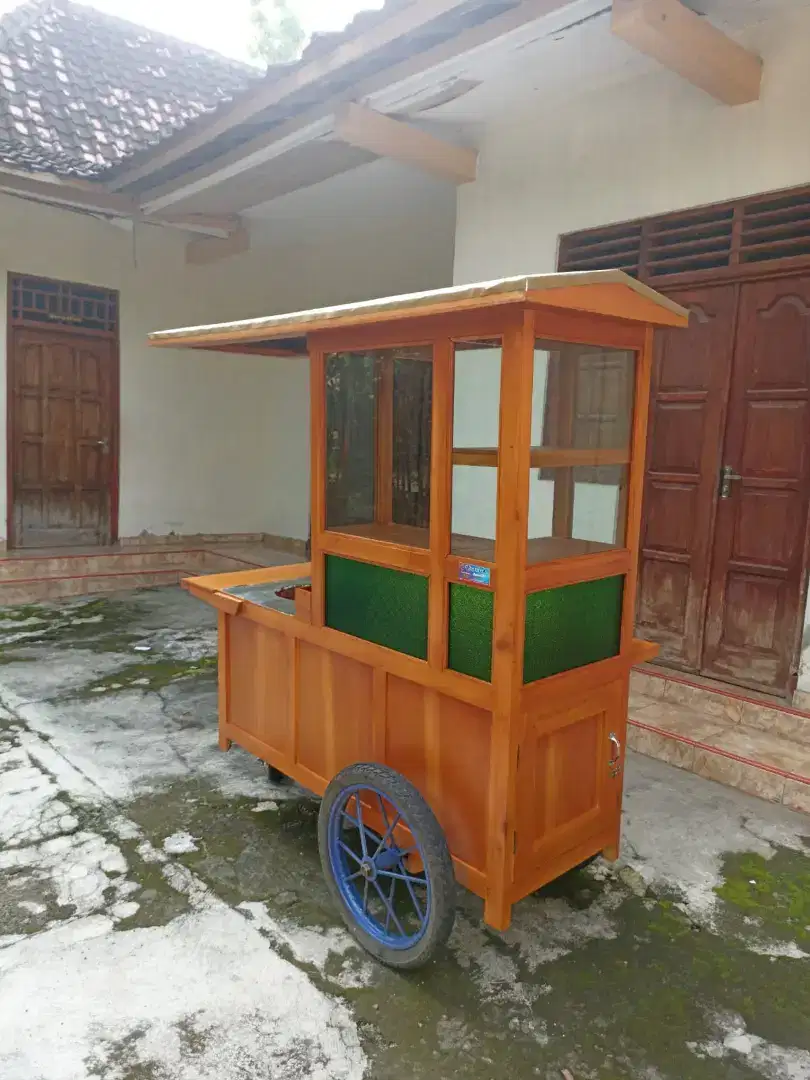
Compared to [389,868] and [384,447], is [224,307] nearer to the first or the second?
[384,447]

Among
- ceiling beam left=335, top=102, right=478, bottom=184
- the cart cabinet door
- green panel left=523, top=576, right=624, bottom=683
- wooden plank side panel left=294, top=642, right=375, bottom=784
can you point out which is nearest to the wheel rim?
wooden plank side panel left=294, top=642, right=375, bottom=784

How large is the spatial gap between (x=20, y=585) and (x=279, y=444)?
3.27 metres

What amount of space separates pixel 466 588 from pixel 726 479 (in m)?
2.40

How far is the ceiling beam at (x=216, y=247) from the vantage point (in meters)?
7.88

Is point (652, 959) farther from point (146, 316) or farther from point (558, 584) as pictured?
point (146, 316)

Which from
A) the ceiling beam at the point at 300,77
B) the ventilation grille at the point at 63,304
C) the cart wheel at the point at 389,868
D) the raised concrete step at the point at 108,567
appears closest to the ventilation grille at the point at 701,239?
the ceiling beam at the point at 300,77

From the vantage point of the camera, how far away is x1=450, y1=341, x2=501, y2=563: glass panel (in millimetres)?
2182

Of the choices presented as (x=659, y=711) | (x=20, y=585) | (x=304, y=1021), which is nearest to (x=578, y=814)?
(x=304, y=1021)

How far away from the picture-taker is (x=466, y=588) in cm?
226

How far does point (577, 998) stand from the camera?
6.87 ft

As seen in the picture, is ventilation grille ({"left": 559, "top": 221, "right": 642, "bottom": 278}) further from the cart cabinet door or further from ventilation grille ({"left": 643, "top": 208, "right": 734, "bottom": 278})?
the cart cabinet door

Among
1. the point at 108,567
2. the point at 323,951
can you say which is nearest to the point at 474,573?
the point at 323,951

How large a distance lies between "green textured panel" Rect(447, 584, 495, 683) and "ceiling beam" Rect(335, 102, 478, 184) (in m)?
3.45

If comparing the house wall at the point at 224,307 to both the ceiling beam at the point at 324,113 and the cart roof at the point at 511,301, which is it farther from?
the cart roof at the point at 511,301
